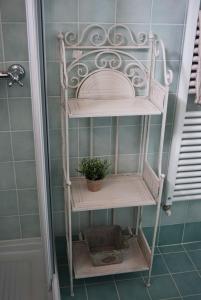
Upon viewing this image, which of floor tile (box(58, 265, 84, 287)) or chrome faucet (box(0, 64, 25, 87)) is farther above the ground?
chrome faucet (box(0, 64, 25, 87))

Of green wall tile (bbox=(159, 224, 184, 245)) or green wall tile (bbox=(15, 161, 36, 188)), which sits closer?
green wall tile (bbox=(15, 161, 36, 188))

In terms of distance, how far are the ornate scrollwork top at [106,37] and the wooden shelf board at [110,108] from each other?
254 mm

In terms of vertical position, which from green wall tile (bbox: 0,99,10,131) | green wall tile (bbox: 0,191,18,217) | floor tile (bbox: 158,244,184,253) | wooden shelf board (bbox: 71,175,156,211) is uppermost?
green wall tile (bbox: 0,99,10,131)

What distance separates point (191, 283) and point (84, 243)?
0.63 meters

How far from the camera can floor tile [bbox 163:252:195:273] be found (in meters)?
1.92

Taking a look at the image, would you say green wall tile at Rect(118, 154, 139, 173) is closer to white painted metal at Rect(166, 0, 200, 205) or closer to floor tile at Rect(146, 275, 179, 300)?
white painted metal at Rect(166, 0, 200, 205)

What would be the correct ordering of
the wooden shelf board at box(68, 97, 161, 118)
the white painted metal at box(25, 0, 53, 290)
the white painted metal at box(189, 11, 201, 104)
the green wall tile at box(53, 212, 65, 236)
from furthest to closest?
the green wall tile at box(53, 212, 65, 236) < the white painted metal at box(189, 11, 201, 104) < the wooden shelf board at box(68, 97, 161, 118) < the white painted metal at box(25, 0, 53, 290)

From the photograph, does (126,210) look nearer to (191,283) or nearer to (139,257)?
(139,257)

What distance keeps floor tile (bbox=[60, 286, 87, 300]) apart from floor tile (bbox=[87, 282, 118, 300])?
0.03 m

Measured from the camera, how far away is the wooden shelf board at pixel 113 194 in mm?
1561

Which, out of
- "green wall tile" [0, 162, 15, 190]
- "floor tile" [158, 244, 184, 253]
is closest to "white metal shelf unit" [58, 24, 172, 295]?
"green wall tile" [0, 162, 15, 190]

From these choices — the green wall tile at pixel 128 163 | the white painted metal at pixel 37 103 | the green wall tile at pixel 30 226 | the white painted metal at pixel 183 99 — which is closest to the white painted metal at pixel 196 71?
the white painted metal at pixel 183 99

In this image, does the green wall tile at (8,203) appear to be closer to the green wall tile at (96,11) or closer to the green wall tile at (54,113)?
the green wall tile at (54,113)

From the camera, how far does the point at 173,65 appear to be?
162cm
